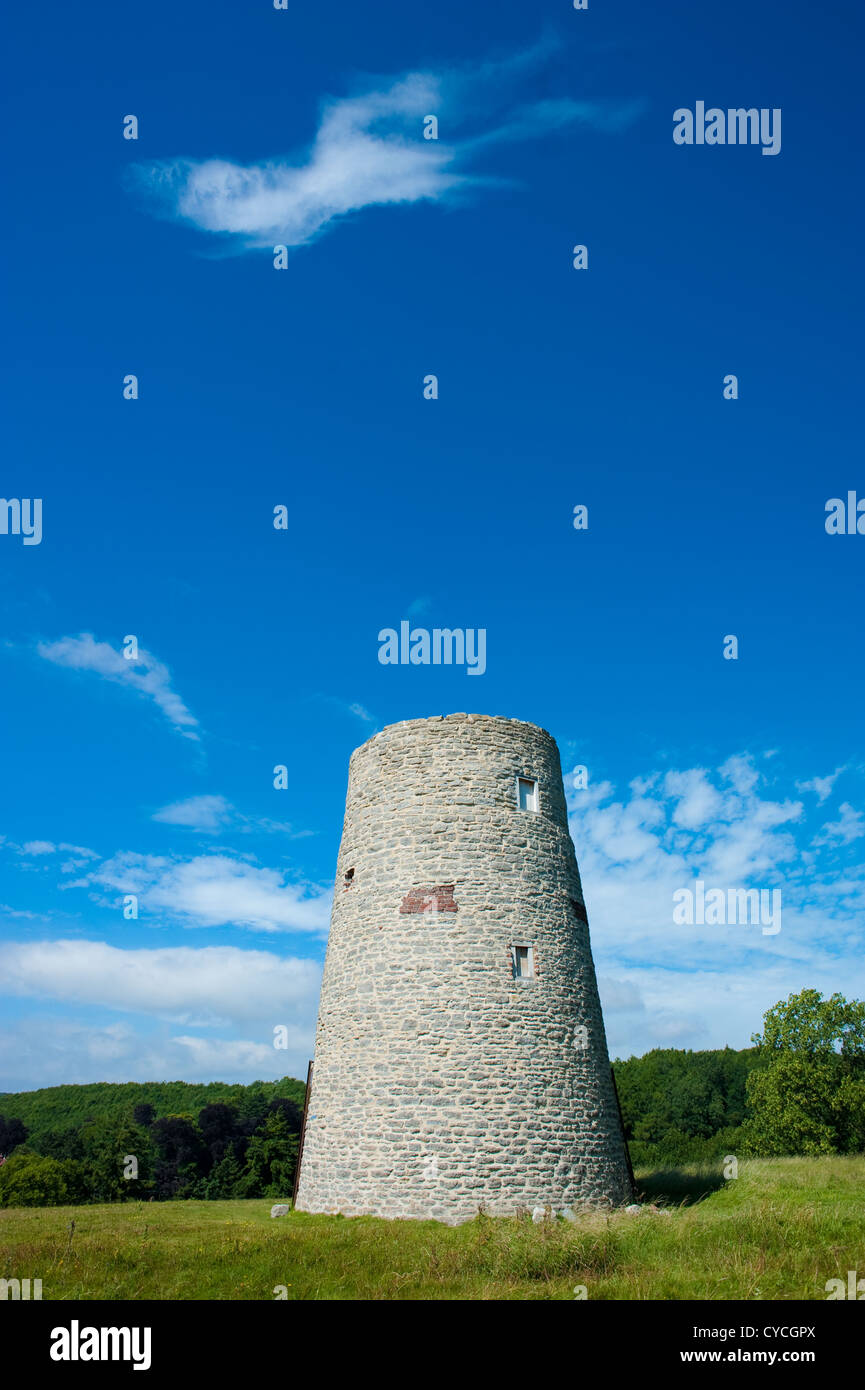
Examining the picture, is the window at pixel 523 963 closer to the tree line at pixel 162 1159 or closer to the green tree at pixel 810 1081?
the tree line at pixel 162 1159

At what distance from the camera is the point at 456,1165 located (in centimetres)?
1748

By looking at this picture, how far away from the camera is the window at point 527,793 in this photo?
72.5 ft

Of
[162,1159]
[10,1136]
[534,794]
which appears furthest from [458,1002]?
[10,1136]

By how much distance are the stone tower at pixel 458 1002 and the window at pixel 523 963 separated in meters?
0.04

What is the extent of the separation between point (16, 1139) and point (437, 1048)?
63.1 m

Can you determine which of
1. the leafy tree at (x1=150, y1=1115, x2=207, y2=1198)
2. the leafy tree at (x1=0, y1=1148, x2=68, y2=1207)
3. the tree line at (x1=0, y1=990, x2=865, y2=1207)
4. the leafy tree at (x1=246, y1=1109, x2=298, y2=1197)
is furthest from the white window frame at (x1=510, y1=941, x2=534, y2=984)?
A: the leafy tree at (x1=150, y1=1115, x2=207, y2=1198)

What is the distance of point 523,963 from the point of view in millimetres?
19906

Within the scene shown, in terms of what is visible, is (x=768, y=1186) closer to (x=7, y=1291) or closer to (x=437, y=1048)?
(x=437, y=1048)

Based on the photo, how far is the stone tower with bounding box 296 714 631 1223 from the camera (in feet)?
58.6

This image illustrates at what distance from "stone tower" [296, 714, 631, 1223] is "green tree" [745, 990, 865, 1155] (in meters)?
31.9

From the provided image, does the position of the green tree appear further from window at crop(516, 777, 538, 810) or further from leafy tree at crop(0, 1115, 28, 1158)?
leafy tree at crop(0, 1115, 28, 1158)
